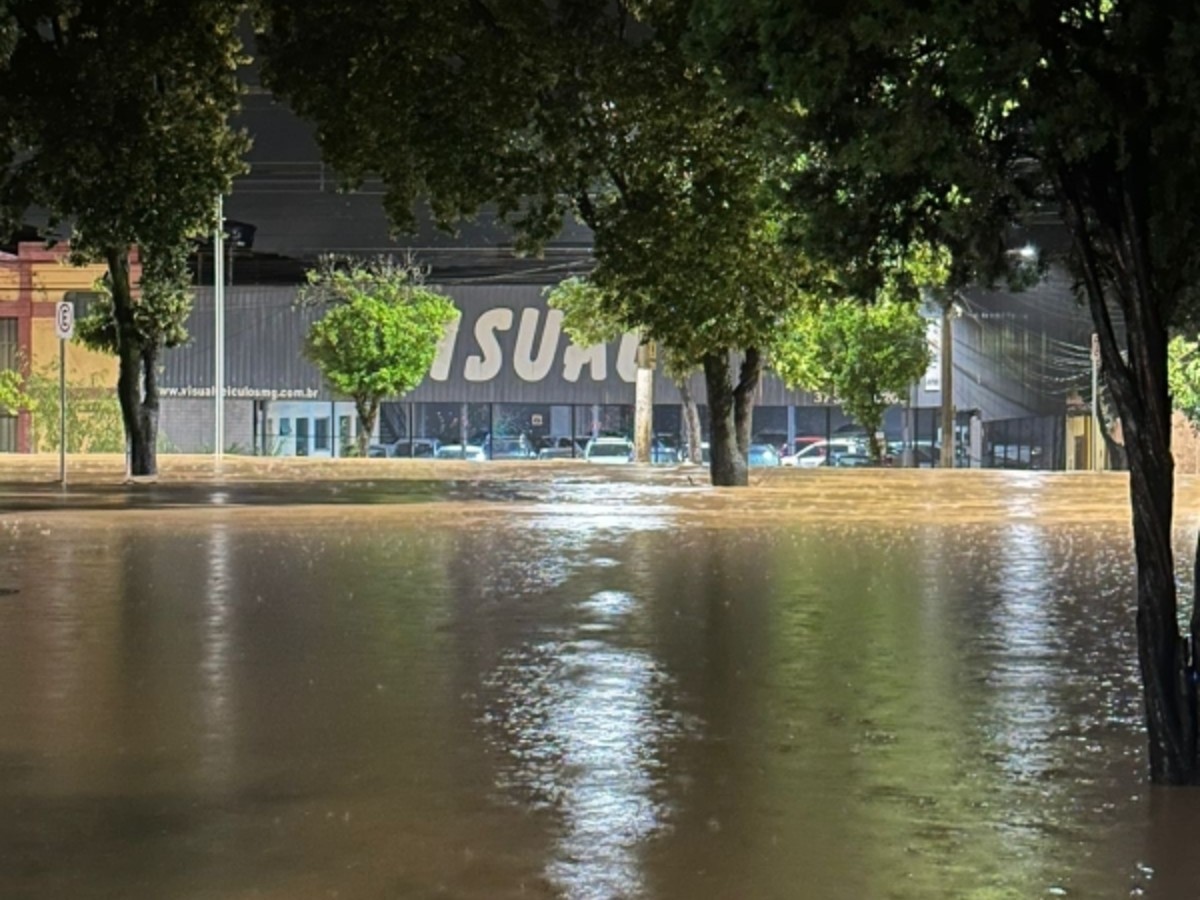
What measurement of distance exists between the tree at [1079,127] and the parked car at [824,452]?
6387 cm

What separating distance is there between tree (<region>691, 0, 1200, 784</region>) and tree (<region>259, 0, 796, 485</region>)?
18002 millimetres

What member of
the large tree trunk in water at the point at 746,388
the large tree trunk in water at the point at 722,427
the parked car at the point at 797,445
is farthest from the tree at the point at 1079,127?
the parked car at the point at 797,445

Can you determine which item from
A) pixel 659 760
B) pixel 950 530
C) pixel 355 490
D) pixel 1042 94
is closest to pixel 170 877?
pixel 659 760

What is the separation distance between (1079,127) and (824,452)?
6629 centimetres

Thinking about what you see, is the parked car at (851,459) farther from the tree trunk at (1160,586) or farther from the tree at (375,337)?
the tree trunk at (1160,586)

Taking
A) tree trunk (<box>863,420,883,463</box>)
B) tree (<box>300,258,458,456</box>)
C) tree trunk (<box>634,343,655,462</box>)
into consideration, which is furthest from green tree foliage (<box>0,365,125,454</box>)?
tree trunk (<box>863,420,883,463</box>)

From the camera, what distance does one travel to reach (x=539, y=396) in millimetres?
71562

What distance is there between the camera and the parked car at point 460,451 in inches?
2908

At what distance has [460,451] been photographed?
74.6m

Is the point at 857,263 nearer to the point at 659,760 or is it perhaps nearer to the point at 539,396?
the point at 659,760

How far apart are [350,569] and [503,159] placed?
11.9 m

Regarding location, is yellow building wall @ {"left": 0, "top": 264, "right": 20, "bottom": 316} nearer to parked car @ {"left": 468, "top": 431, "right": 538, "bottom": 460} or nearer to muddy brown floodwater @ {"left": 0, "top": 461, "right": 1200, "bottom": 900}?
parked car @ {"left": 468, "top": 431, "right": 538, "bottom": 460}

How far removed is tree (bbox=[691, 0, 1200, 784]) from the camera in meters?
7.98

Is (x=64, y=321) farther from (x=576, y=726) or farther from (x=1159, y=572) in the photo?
(x=1159, y=572)
